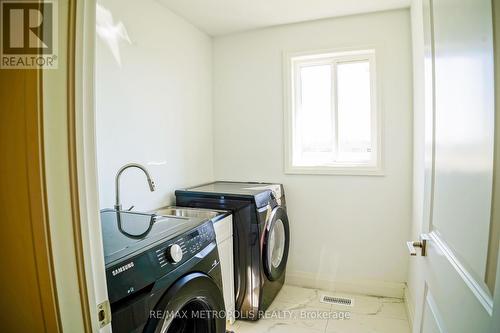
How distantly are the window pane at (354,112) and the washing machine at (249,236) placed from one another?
0.90m

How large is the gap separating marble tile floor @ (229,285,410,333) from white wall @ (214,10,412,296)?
18 cm

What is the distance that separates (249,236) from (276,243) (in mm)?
524

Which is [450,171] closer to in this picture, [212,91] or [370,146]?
[370,146]

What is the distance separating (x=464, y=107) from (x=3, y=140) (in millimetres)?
1045

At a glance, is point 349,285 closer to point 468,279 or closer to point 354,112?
point 354,112

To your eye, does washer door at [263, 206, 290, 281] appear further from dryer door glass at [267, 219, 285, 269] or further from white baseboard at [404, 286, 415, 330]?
white baseboard at [404, 286, 415, 330]

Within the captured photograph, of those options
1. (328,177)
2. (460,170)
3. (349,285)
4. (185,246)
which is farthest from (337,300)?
(460,170)

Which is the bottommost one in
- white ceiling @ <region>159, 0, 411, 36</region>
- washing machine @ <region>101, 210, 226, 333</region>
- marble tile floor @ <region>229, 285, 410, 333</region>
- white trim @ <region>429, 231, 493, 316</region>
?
marble tile floor @ <region>229, 285, 410, 333</region>

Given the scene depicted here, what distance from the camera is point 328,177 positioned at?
8.87 ft

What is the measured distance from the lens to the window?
104 inches

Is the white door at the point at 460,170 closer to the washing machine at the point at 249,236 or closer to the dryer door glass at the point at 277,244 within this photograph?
the washing machine at the point at 249,236

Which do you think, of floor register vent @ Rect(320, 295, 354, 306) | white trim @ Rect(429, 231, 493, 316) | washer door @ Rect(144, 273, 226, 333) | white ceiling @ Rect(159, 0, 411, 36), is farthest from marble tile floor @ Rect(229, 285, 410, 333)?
white ceiling @ Rect(159, 0, 411, 36)

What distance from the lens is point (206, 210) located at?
2.18m

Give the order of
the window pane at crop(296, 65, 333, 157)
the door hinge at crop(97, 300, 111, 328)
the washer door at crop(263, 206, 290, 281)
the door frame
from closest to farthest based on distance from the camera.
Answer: the door frame → the door hinge at crop(97, 300, 111, 328) → the washer door at crop(263, 206, 290, 281) → the window pane at crop(296, 65, 333, 157)
